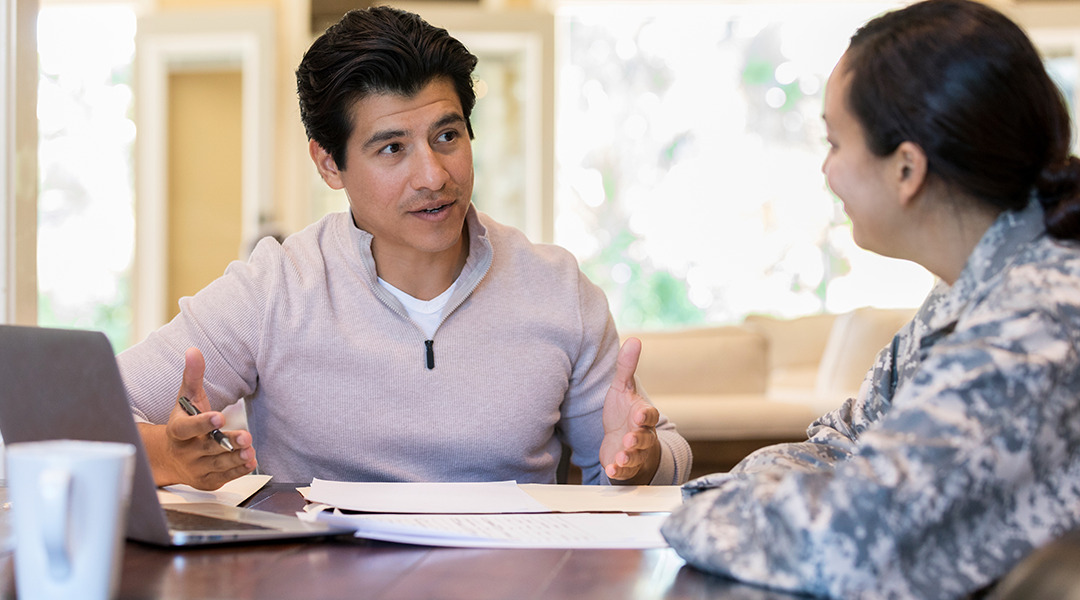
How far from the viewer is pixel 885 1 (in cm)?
678

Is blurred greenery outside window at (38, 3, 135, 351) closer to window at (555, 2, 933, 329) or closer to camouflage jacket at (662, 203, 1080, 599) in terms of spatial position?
window at (555, 2, 933, 329)

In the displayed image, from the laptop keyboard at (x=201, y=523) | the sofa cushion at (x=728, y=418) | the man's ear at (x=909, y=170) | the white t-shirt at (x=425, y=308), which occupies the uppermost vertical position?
the man's ear at (x=909, y=170)

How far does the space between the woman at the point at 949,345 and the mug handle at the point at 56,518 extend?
48 cm

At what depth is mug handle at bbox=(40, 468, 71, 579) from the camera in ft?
2.17

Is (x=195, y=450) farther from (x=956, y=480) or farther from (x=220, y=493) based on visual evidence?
(x=956, y=480)

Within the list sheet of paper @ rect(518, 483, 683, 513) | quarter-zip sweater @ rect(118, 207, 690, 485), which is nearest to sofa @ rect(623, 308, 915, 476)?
quarter-zip sweater @ rect(118, 207, 690, 485)

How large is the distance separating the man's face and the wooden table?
0.61m

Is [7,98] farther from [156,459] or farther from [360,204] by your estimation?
[156,459]

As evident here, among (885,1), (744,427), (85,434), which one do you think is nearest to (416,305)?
(85,434)

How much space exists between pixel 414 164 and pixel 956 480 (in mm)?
911

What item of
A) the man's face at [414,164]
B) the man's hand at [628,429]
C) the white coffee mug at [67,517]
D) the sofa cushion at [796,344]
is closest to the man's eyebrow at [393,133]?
the man's face at [414,164]

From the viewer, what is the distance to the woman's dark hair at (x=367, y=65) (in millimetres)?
1421

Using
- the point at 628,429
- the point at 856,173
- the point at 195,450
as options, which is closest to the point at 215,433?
the point at 195,450

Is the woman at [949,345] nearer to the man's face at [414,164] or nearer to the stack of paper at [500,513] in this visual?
the stack of paper at [500,513]
